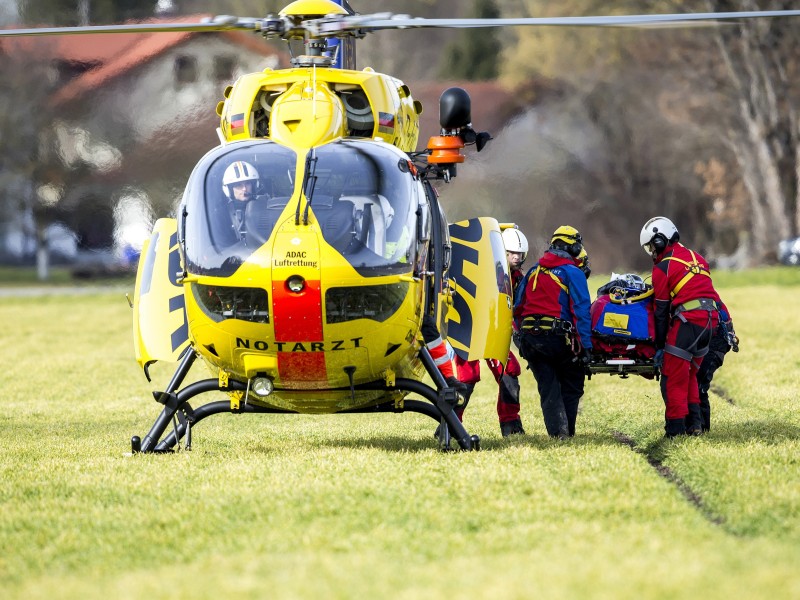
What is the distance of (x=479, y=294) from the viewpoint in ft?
34.0

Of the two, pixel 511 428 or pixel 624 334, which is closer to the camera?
pixel 624 334

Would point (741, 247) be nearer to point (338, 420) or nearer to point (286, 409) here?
point (338, 420)

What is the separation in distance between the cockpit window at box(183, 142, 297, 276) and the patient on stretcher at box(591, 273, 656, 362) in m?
2.89

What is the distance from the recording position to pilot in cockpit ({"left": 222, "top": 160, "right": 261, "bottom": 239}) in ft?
29.5

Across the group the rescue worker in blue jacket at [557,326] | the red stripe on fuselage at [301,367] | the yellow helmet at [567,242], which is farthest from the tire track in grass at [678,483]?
the red stripe on fuselage at [301,367]

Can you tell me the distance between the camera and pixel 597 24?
8562mm

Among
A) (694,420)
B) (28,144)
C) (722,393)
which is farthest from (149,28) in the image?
(28,144)

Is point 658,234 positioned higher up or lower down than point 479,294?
higher up

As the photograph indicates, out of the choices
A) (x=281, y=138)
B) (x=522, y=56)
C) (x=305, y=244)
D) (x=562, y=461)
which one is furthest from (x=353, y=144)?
(x=522, y=56)

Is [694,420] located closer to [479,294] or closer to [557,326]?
[557,326]

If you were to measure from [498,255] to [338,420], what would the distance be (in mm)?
3573

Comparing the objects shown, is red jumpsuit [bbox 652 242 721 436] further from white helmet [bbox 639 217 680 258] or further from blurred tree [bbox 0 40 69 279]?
blurred tree [bbox 0 40 69 279]

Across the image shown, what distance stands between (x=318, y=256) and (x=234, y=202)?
86cm

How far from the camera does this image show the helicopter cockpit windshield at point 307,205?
8781 millimetres
